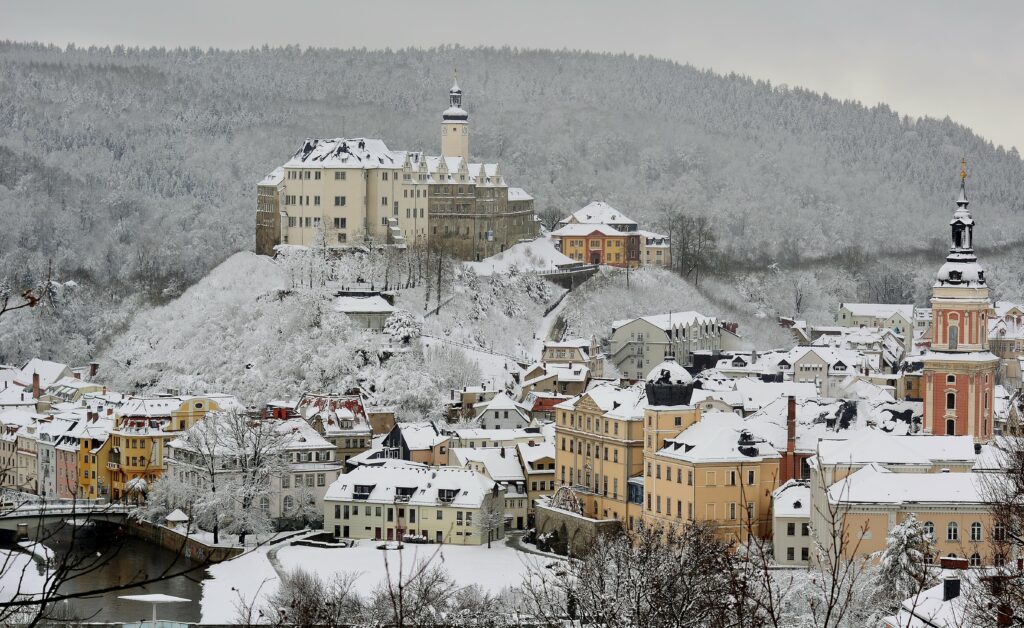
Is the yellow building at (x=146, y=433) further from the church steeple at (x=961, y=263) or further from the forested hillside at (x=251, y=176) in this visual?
the forested hillside at (x=251, y=176)

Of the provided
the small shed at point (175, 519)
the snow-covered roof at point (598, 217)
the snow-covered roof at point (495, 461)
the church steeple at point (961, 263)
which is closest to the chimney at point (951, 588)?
the church steeple at point (961, 263)

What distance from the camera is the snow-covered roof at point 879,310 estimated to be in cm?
12975

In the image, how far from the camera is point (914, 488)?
59906 mm

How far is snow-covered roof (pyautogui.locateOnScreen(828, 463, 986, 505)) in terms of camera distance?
194 ft

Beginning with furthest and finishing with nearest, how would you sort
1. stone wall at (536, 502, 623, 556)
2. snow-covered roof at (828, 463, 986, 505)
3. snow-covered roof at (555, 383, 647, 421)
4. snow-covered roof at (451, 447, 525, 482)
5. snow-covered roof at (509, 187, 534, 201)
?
snow-covered roof at (509, 187, 534, 201)
snow-covered roof at (451, 447, 525, 482)
snow-covered roof at (555, 383, 647, 421)
stone wall at (536, 502, 623, 556)
snow-covered roof at (828, 463, 986, 505)

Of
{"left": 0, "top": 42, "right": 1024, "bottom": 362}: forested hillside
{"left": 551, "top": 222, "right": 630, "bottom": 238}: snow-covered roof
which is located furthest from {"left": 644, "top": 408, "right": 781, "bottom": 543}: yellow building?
{"left": 0, "top": 42, "right": 1024, "bottom": 362}: forested hillside

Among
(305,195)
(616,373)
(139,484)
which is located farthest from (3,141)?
(139,484)

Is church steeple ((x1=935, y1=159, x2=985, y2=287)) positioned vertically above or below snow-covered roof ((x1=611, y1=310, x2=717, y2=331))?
above

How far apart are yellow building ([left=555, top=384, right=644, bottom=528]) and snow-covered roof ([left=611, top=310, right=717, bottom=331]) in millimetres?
33392

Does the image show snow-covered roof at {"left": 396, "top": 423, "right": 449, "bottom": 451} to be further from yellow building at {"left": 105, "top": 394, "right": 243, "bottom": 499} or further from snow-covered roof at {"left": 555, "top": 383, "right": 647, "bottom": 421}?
snow-covered roof at {"left": 555, "top": 383, "right": 647, "bottom": 421}

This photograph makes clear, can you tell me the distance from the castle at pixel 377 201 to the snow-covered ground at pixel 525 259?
2.82ft

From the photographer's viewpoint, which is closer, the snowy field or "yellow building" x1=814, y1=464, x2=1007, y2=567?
"yellow building" x1=814, y1=464, x2=1007, y2=567

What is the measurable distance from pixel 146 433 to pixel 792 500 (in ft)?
104

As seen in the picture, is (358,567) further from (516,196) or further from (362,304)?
(516,196)
